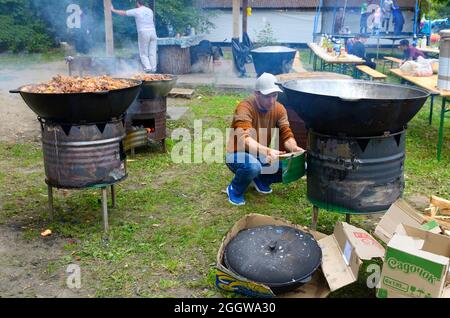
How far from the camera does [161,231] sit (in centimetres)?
455

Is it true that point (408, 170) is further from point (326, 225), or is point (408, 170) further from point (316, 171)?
point (316, 171)

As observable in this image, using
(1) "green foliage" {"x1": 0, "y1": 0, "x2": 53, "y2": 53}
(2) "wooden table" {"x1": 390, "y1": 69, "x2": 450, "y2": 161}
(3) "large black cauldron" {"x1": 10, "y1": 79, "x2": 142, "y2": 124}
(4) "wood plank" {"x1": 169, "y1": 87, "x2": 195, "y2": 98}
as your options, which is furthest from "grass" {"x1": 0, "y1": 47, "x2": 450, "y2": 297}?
(1) "green foliage" {"x1": 0, "y1": 0, "x2": 53, "y2": 53}

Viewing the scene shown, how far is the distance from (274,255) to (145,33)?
9747 mm

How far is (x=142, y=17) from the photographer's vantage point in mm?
11781

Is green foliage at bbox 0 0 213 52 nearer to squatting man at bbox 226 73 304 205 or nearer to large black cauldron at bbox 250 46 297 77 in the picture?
large black cauldron at bbox 250 46 297 77

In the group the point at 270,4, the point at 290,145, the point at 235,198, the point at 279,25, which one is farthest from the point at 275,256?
the point at 270,4

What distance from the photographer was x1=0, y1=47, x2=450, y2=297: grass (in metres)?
3.73

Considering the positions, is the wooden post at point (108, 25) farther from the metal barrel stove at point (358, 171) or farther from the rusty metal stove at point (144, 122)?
the metal barrel stove at point (358, 171)

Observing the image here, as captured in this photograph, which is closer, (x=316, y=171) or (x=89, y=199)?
(x=316, y=171)

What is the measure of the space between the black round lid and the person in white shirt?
30.3 feet

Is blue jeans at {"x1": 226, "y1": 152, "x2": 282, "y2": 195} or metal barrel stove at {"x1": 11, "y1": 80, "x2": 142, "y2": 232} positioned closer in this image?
metal barrel stove at {"x1": 11, "y1": 80, "x2": 142, "y2": 232}
